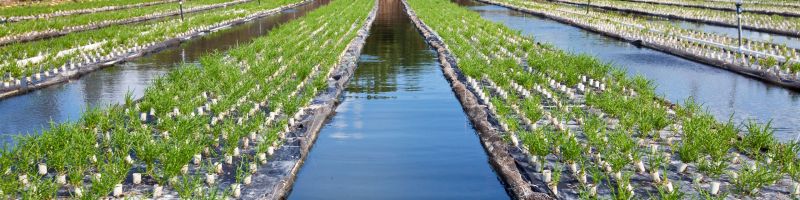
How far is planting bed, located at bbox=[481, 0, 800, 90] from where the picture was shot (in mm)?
16828

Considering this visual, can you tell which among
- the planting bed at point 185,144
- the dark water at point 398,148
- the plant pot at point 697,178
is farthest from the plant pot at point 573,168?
Answer: the planting bed at point 185,144

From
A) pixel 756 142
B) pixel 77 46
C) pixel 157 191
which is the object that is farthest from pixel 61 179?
pixel 77 46

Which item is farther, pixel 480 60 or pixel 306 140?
pixel 480 60

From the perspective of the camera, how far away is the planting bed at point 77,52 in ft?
52.1

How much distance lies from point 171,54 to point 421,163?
14.5 m

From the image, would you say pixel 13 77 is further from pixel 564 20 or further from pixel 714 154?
pixel 564 20

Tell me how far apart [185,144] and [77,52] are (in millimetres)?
12613

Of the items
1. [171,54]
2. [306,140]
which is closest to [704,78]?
[306,140]

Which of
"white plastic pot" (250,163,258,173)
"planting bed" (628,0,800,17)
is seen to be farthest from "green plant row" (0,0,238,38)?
"planting bed" (628,0,800,17)

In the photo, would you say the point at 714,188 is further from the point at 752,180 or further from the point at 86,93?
the point at 86,93

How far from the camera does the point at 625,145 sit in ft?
29.4

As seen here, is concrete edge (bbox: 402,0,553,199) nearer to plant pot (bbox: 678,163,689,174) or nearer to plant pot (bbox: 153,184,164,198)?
plant pot (bbox: 678,163,689,174)

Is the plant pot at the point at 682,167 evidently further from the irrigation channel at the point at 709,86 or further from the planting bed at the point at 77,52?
the planting bed at the point at 77,52

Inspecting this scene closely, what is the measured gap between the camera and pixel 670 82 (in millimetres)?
16547
